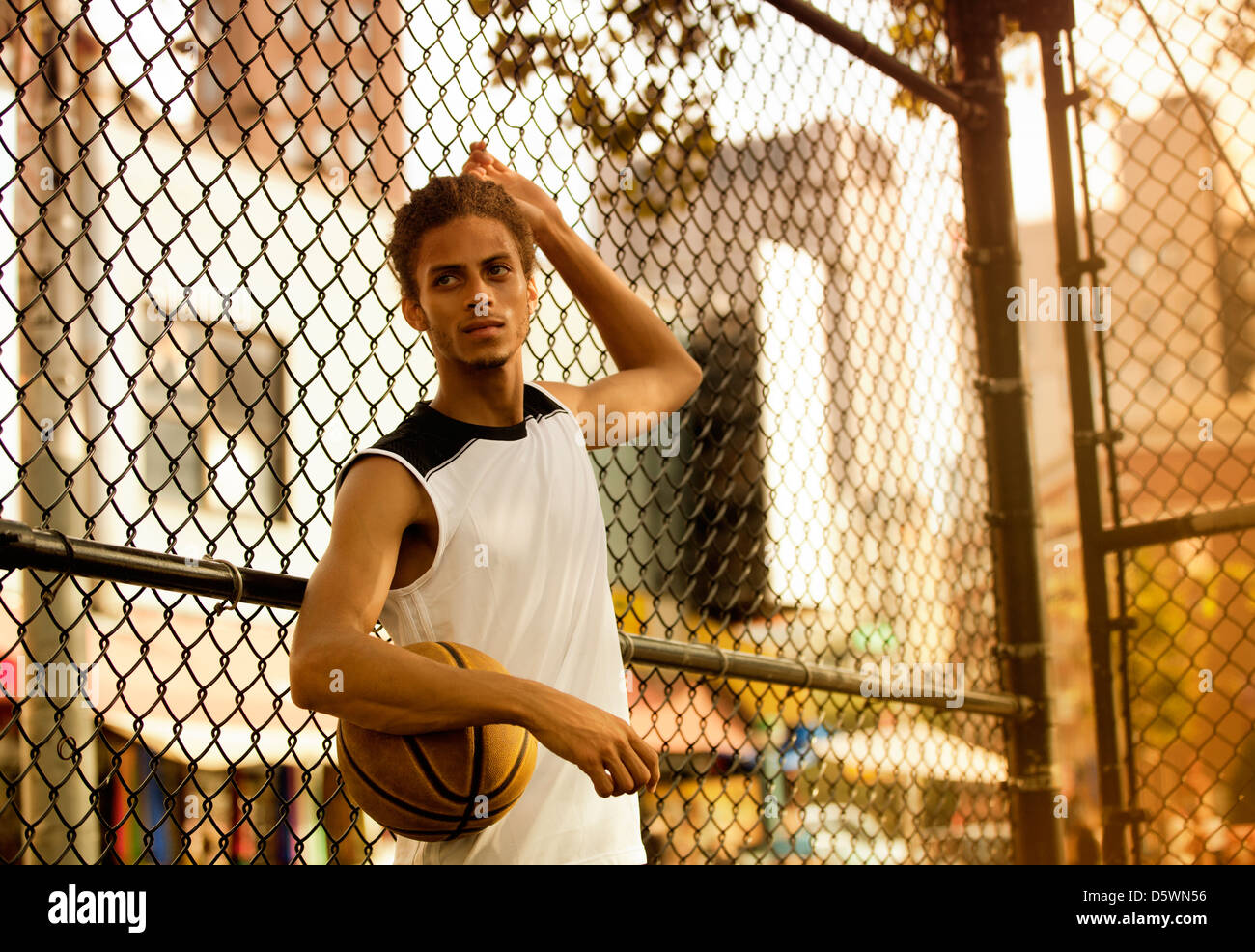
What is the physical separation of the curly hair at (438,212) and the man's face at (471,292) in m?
Answer: 0.02

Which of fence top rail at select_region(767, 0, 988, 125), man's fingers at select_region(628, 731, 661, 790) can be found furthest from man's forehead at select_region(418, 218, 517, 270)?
fence top rail at select_region(767, 0, 988, 125)

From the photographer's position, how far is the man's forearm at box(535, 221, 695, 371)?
2848 millimetres

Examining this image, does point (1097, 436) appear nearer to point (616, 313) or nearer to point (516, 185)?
point (616, 313)

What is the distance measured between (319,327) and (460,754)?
10859mm

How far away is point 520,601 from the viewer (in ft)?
7.27

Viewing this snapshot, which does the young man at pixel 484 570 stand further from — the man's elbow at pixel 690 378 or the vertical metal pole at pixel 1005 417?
the vertical metal pole at pixel 1005 417

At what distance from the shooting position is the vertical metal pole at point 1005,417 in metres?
4.14

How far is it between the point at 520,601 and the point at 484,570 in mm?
96

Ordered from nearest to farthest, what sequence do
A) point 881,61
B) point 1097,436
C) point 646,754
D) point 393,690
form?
1. point 393,690
2. point 646,754
3. point 881,61
4. point 1097,436

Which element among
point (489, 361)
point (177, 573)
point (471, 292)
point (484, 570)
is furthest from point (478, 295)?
point (177, 573)

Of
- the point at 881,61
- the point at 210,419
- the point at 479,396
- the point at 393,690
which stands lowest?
the point at 393,690

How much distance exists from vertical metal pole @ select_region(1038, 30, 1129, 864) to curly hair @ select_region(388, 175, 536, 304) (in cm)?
247
